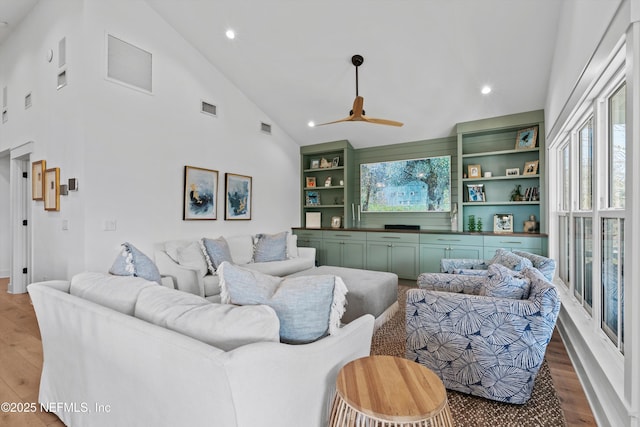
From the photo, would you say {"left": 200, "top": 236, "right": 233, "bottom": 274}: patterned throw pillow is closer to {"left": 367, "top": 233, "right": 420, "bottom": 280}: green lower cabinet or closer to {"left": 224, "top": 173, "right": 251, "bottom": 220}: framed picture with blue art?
{"left": 224, "top": 173, "right": 251, "bottom": 220}: framed picture with blue art

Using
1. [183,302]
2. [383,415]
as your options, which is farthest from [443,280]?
[183,302]

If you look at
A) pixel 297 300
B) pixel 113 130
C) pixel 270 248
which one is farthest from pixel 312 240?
pixel 297 300

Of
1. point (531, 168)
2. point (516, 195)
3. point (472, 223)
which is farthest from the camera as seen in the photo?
point (472, 223)

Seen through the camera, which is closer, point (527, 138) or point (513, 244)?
point (513, 244)

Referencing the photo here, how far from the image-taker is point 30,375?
221cm

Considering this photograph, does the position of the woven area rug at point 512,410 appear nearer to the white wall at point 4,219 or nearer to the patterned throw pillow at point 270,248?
the patterned throw pillow at point 270,248

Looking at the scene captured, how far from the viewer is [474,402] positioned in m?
1.87

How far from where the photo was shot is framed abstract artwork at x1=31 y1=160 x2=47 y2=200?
372 cm

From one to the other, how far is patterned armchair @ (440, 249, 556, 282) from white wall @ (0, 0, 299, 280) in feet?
10.7

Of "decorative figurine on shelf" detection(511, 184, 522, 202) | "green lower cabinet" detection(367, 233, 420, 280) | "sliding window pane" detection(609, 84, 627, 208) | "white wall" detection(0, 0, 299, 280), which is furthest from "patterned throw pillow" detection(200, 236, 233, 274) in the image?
"decorative figurine on shelf" detection(511, 184, 522, 202)

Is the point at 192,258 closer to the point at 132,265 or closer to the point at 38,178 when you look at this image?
the point at 132,265

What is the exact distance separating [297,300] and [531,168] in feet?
14.9

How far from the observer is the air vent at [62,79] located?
3381 mm

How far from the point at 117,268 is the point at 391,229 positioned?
414cm
